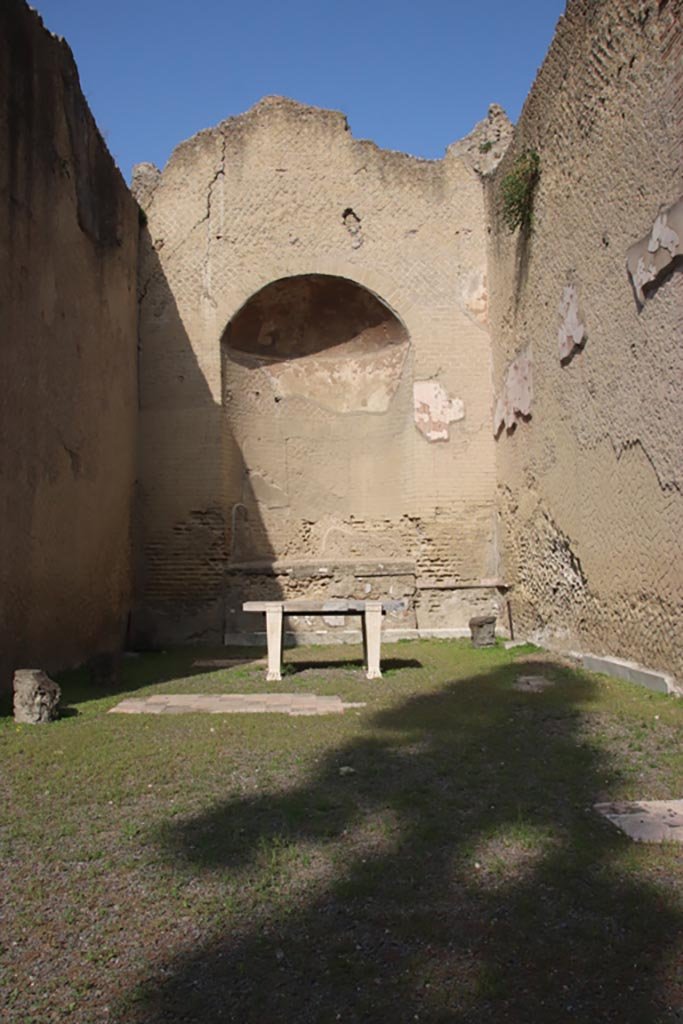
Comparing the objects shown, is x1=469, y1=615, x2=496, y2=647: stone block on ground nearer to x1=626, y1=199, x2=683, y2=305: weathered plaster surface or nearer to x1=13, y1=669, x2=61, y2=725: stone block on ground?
x1=626, y1=199, x2=683, y2=305: weathered plaster surface

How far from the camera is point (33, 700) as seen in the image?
5.34 meters

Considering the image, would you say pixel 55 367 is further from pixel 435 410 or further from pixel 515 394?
pixel 435 410

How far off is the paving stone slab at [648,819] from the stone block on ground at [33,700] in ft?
11.6

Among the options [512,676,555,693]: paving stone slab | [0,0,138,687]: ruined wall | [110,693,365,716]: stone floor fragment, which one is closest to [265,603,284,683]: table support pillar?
[110,693,365,716]: stone floor fragment

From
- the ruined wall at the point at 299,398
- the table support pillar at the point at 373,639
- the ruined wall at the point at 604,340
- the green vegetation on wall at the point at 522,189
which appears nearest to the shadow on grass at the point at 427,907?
the ruined wall at the point at 604,340

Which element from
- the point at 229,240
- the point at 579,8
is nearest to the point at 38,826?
the point at 579,8

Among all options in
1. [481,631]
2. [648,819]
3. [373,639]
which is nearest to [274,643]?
[373,639]

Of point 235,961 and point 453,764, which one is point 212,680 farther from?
point 235,961

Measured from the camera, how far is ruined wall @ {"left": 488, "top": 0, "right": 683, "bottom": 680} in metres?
5.72

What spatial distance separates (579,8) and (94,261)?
5.28 metres

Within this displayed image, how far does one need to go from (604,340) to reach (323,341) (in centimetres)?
605

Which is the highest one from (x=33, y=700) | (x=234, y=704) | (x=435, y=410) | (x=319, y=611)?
(x=435, y=410)

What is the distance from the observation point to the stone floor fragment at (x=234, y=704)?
5664 millimetres

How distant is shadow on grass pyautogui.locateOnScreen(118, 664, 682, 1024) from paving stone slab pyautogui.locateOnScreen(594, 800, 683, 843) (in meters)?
0.08
